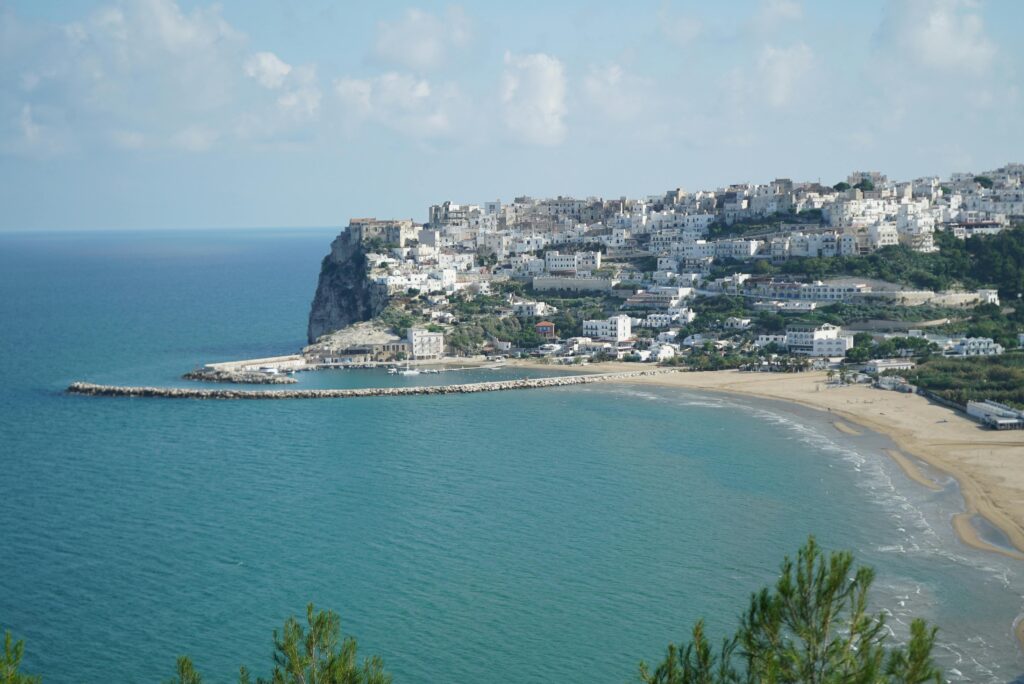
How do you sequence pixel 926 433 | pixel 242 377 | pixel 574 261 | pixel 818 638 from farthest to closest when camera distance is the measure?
pixel 574 261 → pixel 242 377 → pixel 926 433 → pixel 818 638

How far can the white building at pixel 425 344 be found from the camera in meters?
43.5

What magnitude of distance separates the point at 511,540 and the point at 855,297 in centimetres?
3029

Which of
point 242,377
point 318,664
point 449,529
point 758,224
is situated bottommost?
point 449,529

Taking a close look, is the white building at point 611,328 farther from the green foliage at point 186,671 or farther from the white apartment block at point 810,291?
the green foliage at point 186,671

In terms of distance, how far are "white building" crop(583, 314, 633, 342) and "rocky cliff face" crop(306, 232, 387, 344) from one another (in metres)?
10.2

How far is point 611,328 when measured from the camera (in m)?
45.4

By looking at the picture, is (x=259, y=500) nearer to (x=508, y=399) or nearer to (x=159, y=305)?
(x=508, y=399)

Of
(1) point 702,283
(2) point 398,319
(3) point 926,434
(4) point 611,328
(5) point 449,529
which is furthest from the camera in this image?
(1) point 702,283

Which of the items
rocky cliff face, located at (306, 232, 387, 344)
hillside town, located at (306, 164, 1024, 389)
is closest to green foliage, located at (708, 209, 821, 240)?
hillside town, located at (306, 164, 1024, 389)

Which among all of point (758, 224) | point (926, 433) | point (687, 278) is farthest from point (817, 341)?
point (758, 224)

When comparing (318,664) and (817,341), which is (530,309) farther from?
(318,664)

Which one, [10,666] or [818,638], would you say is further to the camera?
[10,666]

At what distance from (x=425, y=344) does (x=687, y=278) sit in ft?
47.9

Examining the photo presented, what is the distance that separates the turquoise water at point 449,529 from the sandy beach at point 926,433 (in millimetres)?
792
